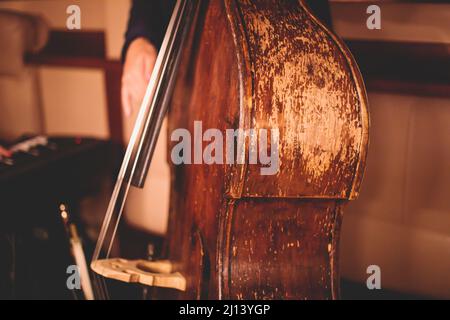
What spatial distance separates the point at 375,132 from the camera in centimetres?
102

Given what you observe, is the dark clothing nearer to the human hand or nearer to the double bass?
the human hand

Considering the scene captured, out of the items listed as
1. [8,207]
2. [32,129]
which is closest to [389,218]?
[8,207]

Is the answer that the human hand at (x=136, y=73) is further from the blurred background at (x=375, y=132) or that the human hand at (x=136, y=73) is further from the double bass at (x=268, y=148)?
the blurred background at (x=375, y=132)

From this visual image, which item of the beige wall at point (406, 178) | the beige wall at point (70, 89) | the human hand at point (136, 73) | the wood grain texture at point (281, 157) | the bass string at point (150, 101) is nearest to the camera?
the wood grain texture at point (281, 157)

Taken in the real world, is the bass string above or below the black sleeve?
below

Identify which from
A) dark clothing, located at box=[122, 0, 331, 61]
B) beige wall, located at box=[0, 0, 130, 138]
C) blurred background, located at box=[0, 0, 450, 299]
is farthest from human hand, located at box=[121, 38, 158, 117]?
beige wall, located at box=[0, 0, 130, 138]

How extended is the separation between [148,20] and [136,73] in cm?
13

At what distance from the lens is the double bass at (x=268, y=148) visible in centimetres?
60

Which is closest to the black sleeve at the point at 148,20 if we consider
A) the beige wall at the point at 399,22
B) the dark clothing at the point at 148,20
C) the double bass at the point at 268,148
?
the dark clothing at the point at 148,20

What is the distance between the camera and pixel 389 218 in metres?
1.06

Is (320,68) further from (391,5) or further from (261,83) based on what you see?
(391,5)

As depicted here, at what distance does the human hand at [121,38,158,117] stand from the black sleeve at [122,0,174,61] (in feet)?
0.15

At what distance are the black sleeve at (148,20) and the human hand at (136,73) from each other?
0.04 metres

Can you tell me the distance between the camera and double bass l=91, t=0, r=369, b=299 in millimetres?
598
